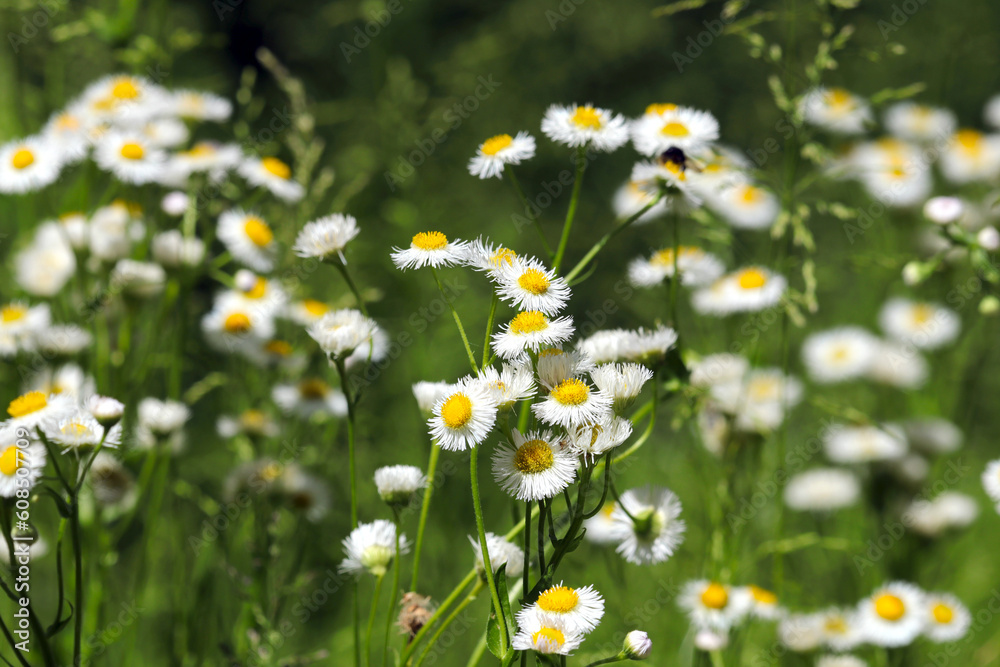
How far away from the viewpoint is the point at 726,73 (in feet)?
12.4

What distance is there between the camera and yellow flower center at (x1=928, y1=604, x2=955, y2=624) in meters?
1.14

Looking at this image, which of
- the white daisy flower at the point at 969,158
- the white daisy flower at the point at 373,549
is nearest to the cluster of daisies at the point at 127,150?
the white daisy flower at the point at 373,549

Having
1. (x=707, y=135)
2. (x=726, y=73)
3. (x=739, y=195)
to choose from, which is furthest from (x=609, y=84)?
(x=707, y=135)

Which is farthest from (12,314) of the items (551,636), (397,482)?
(551,636)

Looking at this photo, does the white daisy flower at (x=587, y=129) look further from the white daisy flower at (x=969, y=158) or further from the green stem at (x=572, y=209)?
the white daisy flower at (x=969, y=158)

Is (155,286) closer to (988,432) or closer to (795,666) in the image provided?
(795,666)

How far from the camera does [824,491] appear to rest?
164 cm

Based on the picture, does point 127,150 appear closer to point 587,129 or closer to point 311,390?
point 311,390

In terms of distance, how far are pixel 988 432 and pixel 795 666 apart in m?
1.43

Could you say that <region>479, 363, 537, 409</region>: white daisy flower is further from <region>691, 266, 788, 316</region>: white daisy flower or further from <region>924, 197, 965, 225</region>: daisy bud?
<region>691, 266, 788, 316</region>: white daisy flower

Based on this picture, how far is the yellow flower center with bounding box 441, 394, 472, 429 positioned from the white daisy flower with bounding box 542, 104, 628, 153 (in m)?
0.34

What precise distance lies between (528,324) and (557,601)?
22 cm

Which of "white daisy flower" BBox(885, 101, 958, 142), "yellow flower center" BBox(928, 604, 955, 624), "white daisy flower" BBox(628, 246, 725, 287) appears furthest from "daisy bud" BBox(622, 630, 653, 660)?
"white daisy flower" BBox(885, 101, 958, 142)

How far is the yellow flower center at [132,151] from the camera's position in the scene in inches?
47.0
